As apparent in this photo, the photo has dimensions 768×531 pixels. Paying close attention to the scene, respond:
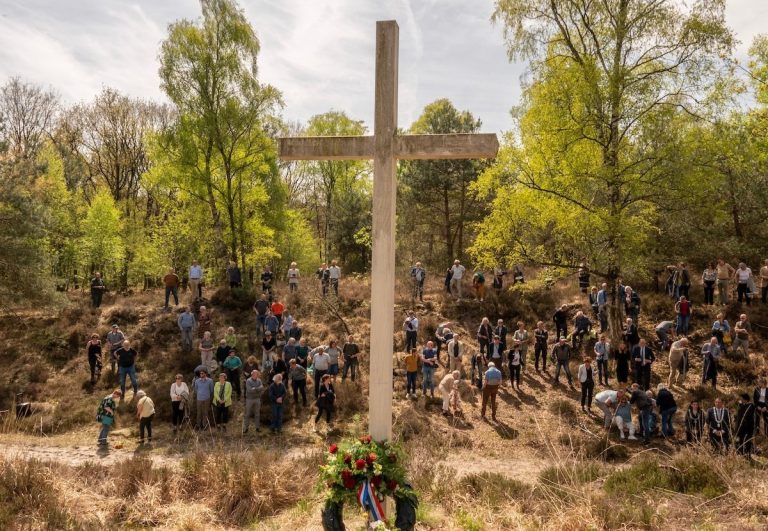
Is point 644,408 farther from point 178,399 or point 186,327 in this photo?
point 186,327

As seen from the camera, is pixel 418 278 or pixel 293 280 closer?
pixel 418 278

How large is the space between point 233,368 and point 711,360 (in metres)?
12.4

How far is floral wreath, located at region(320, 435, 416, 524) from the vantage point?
5.21 metres

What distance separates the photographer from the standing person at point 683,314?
1627 centimetres

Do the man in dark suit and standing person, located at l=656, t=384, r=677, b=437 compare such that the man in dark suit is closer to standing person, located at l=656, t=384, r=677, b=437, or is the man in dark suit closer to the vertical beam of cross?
standing person, located at l=656, t=384, r=677, b=437

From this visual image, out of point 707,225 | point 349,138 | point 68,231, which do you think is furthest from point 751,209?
point 68,231

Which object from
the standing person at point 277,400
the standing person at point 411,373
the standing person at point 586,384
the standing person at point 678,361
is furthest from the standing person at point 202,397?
the standing person at point 678,361

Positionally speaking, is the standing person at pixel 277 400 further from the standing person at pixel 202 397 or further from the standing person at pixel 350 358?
the standing person at pixel 350 358

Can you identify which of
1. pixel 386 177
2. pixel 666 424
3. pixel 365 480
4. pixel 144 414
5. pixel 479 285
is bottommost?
pixel 666 424

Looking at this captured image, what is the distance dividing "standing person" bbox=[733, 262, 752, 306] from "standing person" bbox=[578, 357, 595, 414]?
25.5ft

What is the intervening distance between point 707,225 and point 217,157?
19.8 meters

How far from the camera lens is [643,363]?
44.7ft

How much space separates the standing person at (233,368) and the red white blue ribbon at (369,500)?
32.3 ft

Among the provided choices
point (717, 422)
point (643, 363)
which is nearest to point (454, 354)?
point (643, 363)
